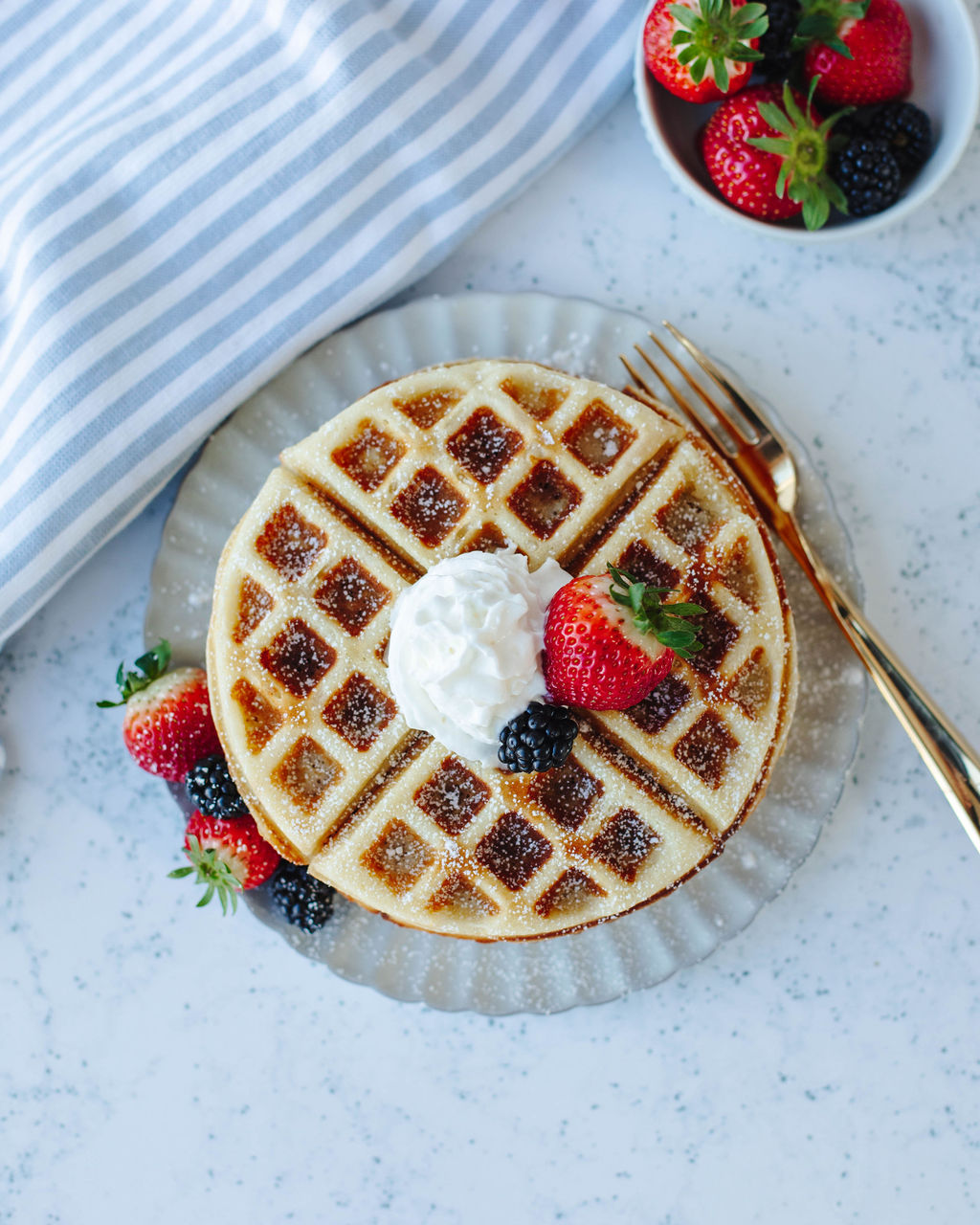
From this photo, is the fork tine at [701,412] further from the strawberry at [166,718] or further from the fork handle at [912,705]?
the strawberry at [166,718]

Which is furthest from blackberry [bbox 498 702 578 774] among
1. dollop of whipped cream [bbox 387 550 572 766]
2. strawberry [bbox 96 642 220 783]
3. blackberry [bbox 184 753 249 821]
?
strawberry [bbox 96 642 220 783]

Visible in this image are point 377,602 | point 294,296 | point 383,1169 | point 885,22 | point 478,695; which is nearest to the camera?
point 478,695

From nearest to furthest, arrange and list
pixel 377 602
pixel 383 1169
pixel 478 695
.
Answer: pixel 478 695
pixel 377 602
pixel 383 1169

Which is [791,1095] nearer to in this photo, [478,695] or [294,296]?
[478,695]

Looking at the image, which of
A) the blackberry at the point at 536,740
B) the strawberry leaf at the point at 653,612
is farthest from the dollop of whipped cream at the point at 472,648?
the strawberry leaf at the point at 653,612

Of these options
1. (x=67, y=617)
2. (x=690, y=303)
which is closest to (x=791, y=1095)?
(x=690, y=303)

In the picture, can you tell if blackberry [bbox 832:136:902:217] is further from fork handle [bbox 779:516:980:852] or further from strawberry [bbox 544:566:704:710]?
strawberry [bbox 544:566:704:710]
